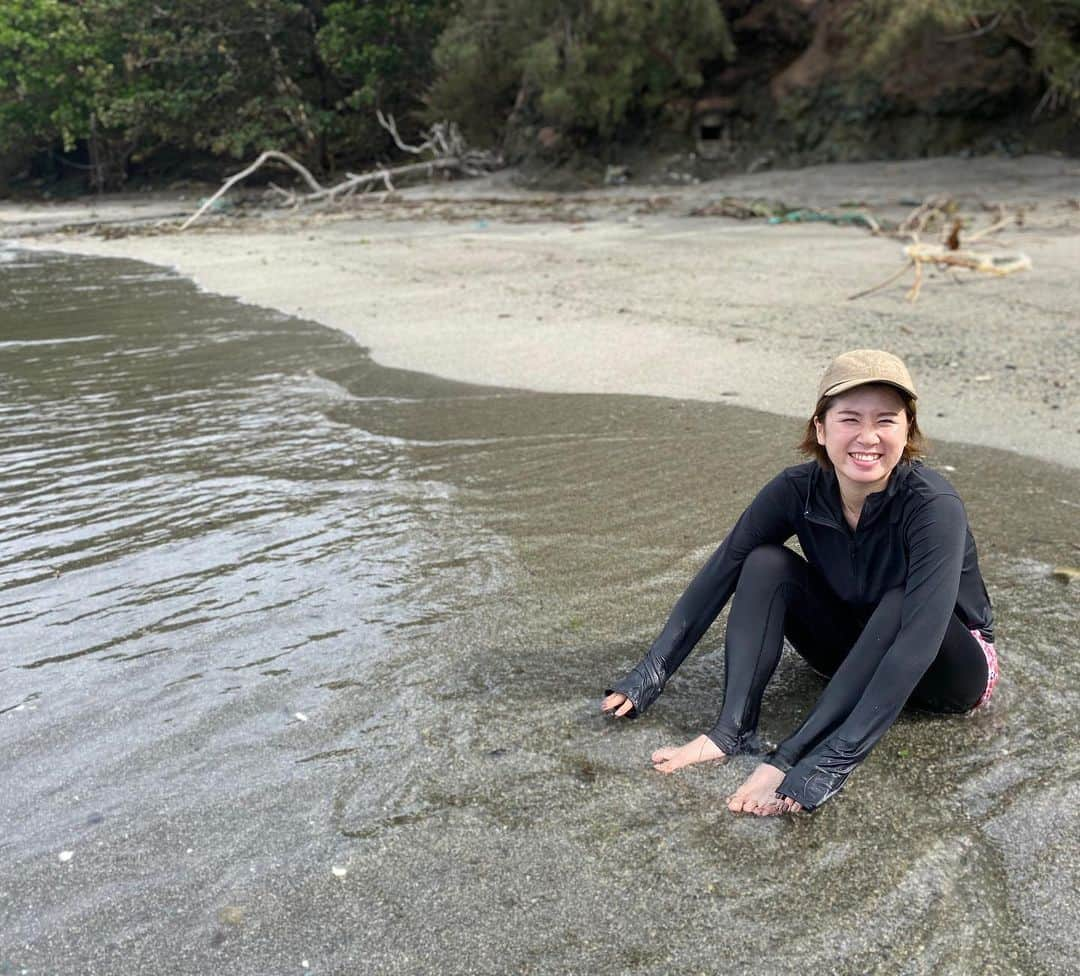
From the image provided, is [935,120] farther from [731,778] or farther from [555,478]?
[731,778]

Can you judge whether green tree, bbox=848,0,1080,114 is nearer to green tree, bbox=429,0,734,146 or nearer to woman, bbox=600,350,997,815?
green tree, bbox=429,0,734,146

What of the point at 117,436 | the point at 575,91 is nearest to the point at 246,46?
the point at 575,91

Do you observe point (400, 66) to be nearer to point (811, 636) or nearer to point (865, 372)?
point (811, 636)

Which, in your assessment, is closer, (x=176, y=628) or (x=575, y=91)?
(x=176, y=628)

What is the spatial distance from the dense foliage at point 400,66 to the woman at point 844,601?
1256 cm

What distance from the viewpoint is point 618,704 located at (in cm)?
317

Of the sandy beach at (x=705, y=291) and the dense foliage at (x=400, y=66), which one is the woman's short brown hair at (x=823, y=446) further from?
the dense foliage at (x=400, y=66)

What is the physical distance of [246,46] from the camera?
27.4 metres

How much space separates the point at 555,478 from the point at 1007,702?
8.47 ft

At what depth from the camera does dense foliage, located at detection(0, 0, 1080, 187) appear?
1705 centimetres

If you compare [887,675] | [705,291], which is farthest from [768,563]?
[705,291]

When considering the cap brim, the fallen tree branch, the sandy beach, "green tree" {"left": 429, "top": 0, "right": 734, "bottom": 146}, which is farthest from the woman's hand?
the fallen tree branch

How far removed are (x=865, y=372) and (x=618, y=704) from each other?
3.92 ft

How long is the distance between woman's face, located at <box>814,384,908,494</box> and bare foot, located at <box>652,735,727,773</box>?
0.82 metres
